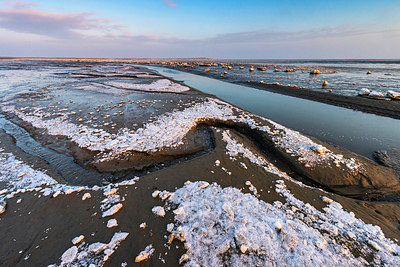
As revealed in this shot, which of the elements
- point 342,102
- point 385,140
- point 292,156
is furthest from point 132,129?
point 342,102

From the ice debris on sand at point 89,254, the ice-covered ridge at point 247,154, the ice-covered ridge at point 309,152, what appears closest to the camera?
the ice debris on sand at point 89,254

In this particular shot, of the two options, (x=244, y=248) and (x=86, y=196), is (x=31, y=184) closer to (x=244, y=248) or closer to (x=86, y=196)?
(x=86, y=196)

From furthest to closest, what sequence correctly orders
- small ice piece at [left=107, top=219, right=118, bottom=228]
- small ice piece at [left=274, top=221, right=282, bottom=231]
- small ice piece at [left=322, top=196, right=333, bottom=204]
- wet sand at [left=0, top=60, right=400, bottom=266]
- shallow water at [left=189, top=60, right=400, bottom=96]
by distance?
shallow water at [left=189, top=60, right=400, bottom=96] < small ice piece at [left=322, top=196, right=333, bottom=204] < small ice piece at [left=107, top=219, right=118, bottom=228] < small ice piece at [left=274, top=221, right=282, bottom=231] < wet sand at [left=0, top=60, right=400, bottom=266]

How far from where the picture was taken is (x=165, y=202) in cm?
449

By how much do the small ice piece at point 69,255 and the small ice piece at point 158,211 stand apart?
5.35 feet

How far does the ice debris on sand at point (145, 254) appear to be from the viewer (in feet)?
10.3

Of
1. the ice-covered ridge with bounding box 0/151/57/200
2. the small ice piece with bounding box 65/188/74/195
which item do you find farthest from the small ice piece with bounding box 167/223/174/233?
the ice-covered ridge with bounding box 0/151/57/200

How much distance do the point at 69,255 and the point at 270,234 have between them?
4.08 meters

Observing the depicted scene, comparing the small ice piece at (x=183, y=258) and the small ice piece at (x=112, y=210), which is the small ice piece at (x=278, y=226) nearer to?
the small ice piece at (x=183, y=258)

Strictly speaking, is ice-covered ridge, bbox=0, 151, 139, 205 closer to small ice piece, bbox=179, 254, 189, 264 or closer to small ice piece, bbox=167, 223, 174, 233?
small ice piece, bbox=167, 223, 174, 233

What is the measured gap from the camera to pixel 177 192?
15.8 ft

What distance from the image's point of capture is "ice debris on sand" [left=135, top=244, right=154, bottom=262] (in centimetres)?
315

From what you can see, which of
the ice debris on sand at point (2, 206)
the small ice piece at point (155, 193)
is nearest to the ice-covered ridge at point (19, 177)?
the ice debris on sand at point (2, 206)

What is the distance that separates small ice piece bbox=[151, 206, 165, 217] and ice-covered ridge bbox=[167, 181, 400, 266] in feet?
0.99
